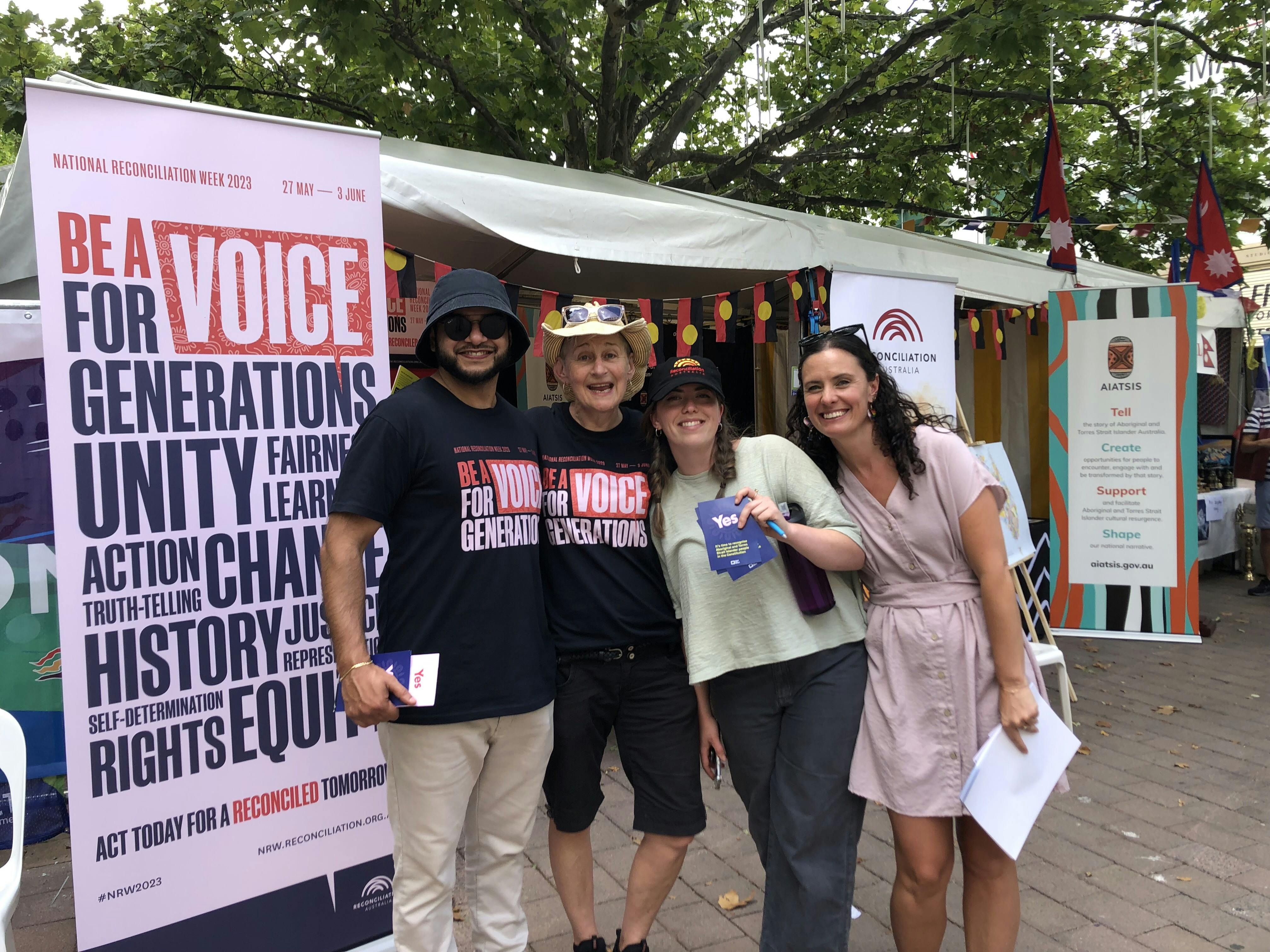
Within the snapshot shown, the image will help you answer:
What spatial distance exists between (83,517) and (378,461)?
806 millimetres

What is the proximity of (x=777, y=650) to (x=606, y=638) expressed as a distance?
0.43m

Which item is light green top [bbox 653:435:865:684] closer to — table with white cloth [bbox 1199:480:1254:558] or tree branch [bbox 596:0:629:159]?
tree branch [bbox 596:0:629:159]

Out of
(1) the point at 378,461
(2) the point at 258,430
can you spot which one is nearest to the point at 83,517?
(2) the point at 258,430

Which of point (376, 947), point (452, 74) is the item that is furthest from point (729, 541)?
point (452, 74)

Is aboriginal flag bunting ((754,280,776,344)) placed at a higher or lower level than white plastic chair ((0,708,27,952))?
higher

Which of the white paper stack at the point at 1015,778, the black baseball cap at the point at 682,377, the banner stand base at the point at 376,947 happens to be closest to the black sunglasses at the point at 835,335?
the black baseball cap at the point at 682,377

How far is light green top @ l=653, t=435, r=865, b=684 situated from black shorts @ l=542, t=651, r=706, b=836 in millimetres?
132

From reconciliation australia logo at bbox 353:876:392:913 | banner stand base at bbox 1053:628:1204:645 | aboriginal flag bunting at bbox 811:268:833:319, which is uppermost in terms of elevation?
aboriginal flag bunting at bbox 811:268:833:319

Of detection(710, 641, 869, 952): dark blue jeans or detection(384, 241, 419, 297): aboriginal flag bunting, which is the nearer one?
detection(710, 641, 869, 952): dark blue jeans

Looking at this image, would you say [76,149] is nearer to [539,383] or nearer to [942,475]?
[942,475]

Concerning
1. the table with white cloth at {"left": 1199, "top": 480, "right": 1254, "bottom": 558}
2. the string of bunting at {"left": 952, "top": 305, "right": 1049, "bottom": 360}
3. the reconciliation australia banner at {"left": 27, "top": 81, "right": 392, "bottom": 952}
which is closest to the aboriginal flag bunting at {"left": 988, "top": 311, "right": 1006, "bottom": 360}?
the string of bunting at {"left": 952, "top": 305, "right": 1049, "bottom": 360}

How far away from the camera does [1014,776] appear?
2.02m

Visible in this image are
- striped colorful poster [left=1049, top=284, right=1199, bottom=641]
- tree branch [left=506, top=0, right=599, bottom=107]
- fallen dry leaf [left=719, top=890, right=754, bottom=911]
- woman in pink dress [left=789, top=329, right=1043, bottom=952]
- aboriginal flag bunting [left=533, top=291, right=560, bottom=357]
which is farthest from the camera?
tree branch [left=506, top=0, right=599, bottom=107]

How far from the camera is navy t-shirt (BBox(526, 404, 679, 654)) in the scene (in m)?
2.24
